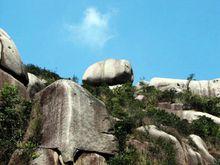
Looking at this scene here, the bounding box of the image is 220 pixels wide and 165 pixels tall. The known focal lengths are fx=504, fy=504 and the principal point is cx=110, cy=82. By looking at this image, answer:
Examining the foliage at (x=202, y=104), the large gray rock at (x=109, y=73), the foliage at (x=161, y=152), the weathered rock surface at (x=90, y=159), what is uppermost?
the large gray rock at (x=109, y=73)

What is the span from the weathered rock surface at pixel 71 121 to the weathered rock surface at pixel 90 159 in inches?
9.3

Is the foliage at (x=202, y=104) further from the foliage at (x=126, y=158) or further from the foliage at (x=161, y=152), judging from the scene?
the foliage at (x=126, y=158)

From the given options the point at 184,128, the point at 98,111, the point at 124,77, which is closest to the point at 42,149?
the point at 98,111

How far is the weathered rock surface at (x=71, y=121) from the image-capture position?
19.5 m

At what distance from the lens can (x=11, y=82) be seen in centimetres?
2323

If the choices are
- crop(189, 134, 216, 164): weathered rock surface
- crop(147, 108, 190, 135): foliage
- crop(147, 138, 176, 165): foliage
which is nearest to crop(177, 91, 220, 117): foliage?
crop(147, 108, 190, 135): foliage

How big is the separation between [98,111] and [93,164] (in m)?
2.69

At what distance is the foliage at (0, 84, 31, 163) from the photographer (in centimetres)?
1986

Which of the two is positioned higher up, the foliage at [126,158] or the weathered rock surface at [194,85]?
the weathered rock surface at [194,85]

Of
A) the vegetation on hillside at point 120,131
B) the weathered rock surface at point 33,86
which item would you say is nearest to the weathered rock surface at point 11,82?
the vegetation on hillside at point 120,131

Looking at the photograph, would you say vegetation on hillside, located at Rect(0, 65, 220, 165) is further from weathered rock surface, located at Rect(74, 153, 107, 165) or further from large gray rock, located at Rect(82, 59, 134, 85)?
large gray rock, located at Rect(82, 59, 134, 85)

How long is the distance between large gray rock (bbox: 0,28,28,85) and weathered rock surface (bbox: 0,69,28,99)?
47 cm

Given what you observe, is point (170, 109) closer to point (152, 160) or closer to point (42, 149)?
point (152, 160)

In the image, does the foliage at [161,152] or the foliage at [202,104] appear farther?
the foliage at [202,104]
